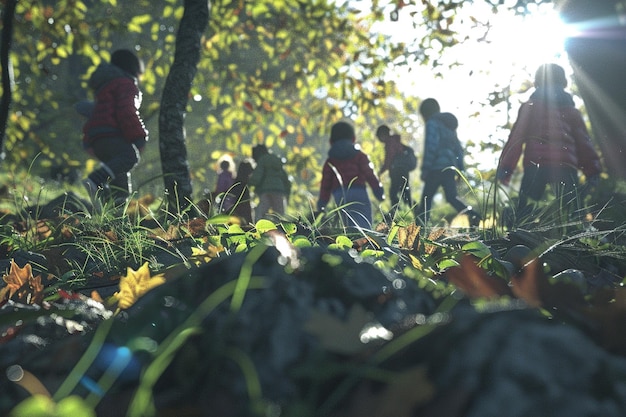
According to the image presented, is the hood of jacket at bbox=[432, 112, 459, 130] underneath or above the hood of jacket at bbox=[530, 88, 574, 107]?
underneath

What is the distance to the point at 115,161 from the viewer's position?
22.1ft

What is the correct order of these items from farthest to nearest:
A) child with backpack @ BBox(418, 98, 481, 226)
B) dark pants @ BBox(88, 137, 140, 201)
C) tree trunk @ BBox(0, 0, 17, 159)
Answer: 1. child with backpack @ BBox(418, 98, 481, 226)
2. dark pants @ BBox(88, 137, 140, 201)
3. tree trunk @ BBox(0, 0, 17, 159)

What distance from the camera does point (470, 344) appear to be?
0.91m

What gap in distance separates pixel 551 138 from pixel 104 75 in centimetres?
482

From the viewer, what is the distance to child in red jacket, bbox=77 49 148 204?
22.2 ft

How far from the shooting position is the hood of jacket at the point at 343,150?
7621 millimetres

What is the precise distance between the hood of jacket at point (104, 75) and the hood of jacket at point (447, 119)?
15.3ft

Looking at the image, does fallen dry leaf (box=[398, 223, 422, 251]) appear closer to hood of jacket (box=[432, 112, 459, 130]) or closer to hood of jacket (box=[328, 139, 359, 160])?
hood of jacket (box=[328, 139, 359, 160])

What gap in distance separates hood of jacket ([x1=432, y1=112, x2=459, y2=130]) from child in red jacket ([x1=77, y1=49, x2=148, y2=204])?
4478 mm

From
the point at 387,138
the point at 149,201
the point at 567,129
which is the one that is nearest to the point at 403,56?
the point at 387,138

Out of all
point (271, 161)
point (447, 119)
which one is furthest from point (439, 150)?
point (271, 161)

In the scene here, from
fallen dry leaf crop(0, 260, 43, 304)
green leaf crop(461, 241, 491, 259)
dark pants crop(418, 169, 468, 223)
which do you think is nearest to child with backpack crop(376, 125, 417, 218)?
dark pants crop(418, 169, 468, 223)

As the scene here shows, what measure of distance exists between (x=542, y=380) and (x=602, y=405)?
0.09m

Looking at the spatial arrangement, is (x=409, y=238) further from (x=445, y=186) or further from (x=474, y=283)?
(x=445, y=186)
